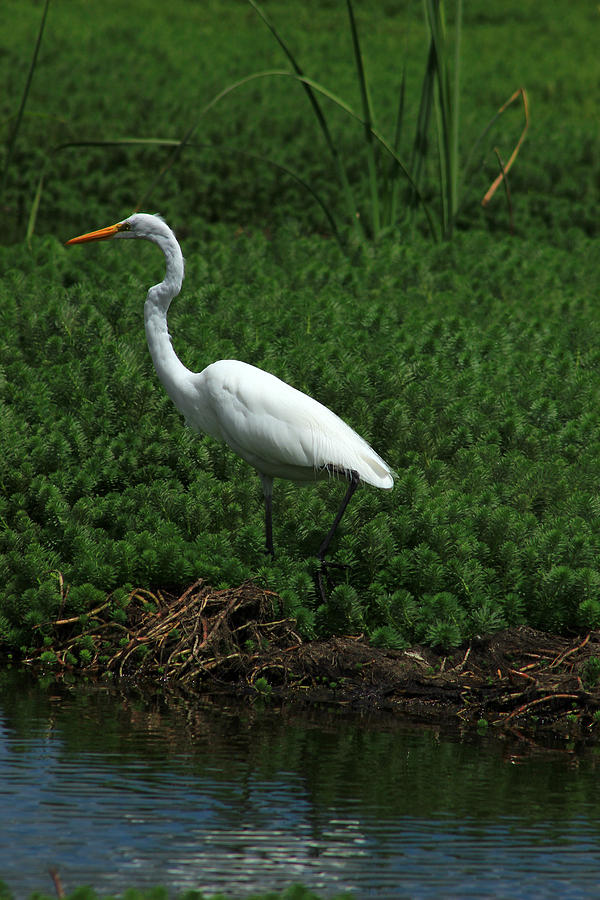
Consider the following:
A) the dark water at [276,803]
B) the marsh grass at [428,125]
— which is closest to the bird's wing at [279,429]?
the dark water at [276,803]

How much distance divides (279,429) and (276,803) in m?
2.39

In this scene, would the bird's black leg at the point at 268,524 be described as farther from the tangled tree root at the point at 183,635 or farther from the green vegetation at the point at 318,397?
the tangled tree root at the point at 183,635

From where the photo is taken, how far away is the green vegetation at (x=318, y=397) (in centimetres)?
658

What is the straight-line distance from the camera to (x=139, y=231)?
7309 millimetres

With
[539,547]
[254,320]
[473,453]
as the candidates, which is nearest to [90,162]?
[254,320]

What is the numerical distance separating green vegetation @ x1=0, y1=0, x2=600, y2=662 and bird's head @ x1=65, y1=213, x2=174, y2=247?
1254 mm

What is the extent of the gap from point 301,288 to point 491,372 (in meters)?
2.59

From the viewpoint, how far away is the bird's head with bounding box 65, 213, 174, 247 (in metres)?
7.21

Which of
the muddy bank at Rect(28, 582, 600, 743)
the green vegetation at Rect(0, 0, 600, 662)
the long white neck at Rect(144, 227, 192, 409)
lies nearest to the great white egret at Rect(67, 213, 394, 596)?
the long white neck at Rect(144, 227, 192, 409)

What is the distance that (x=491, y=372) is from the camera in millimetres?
9273

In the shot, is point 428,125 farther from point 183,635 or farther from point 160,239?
point 183,635

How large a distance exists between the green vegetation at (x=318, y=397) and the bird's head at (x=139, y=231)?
1.25 metres

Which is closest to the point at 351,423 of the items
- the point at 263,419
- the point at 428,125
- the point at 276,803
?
the point at 263,419

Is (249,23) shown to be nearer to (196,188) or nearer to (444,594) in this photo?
(196,188)
